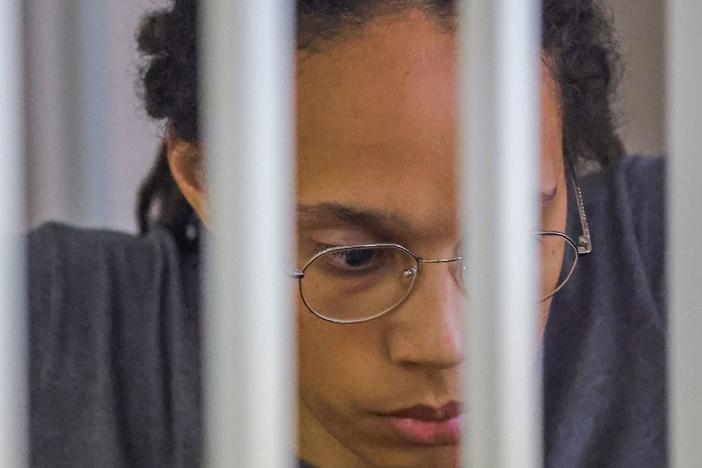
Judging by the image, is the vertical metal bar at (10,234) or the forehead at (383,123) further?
the forehead at (383,123)

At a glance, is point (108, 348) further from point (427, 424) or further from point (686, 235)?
point (686, 235)

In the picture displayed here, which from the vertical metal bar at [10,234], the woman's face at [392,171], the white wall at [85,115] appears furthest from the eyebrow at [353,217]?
the vertical metal bar at [10,234]

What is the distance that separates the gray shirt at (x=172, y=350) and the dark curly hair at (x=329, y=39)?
0.08 feet

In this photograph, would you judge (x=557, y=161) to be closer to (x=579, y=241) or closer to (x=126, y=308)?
(x=579, y=241)

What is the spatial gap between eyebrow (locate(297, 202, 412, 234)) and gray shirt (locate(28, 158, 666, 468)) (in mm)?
77

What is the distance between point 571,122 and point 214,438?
1.20 ft

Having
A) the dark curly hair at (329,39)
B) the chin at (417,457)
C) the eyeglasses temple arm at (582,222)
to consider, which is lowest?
the chin at (417,457)

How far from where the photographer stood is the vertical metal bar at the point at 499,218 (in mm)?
335

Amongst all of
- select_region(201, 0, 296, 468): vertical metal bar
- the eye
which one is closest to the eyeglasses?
the eye

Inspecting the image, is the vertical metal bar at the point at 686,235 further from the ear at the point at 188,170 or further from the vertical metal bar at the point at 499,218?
the ear at the point at 188,170

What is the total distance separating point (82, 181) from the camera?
516 millimetres

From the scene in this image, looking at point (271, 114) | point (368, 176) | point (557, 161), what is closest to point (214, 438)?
point (271, 114)

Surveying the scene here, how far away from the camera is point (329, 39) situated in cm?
53

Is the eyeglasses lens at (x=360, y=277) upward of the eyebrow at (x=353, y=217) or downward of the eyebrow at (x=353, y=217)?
downward
